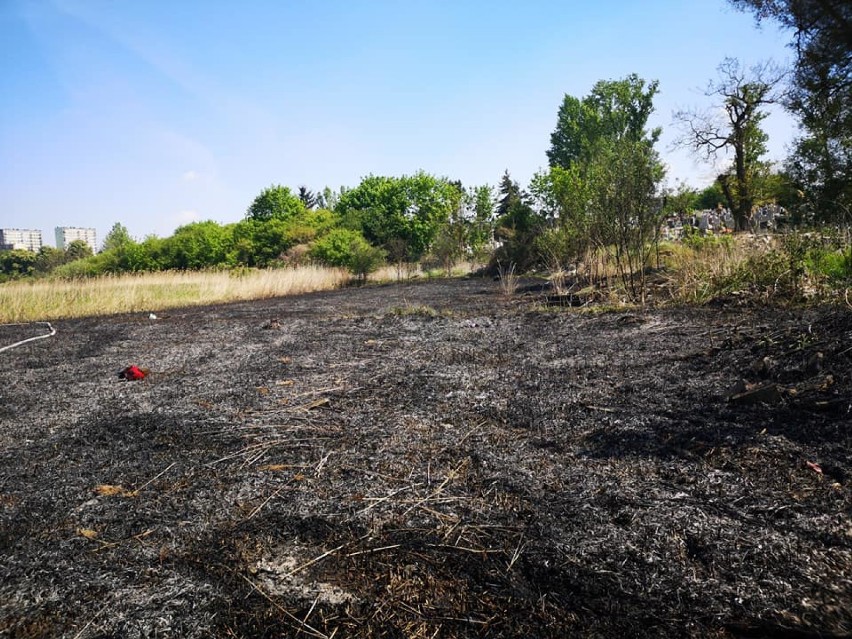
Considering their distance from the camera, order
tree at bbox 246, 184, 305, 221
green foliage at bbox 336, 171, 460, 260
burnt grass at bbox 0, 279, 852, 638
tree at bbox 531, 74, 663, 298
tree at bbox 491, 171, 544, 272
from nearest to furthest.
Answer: burnt grass at bbox 0, 279, 852, 638, tree at bbox 531, 74, 663, 298, tree at bbox 491, 171, 544, 272, green foliage at bbox 336, 171, 460, 260, tree at bbox 246, 184, 305, 221

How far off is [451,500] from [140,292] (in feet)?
41.1

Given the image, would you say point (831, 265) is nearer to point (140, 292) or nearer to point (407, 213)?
point (140, 292)

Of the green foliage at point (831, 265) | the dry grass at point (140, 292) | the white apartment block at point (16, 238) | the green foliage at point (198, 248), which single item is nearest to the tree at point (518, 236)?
the dry grass at point (140, 292)

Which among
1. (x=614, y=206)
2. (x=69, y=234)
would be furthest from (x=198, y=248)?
(x=69, y=234)

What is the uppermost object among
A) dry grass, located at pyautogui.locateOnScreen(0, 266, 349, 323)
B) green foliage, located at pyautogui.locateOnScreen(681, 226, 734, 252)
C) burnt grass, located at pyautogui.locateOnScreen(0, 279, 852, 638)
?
green foliage, located at pyautogui.locateOnScreen(681, 226, 734, 252)

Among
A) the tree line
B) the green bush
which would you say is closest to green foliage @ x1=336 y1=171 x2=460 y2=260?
the tree line

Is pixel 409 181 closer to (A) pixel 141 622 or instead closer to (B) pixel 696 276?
(B) pixel 696 276

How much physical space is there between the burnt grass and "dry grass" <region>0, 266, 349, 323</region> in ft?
25.9

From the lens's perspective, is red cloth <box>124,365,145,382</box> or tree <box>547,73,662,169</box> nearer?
red cloth <box>124,365,145,382</box>

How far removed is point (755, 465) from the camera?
209cm

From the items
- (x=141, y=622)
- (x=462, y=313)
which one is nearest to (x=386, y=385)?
(x=141, y=622)

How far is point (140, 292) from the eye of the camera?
12438 millimetres

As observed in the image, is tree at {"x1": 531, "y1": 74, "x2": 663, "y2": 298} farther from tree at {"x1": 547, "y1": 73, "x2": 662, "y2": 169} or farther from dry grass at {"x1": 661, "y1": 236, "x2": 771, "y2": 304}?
tree at {"x1": 547, "y1": 73, "x2": 662, "y2": 169}

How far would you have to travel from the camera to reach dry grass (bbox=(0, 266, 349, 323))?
1085 cm
